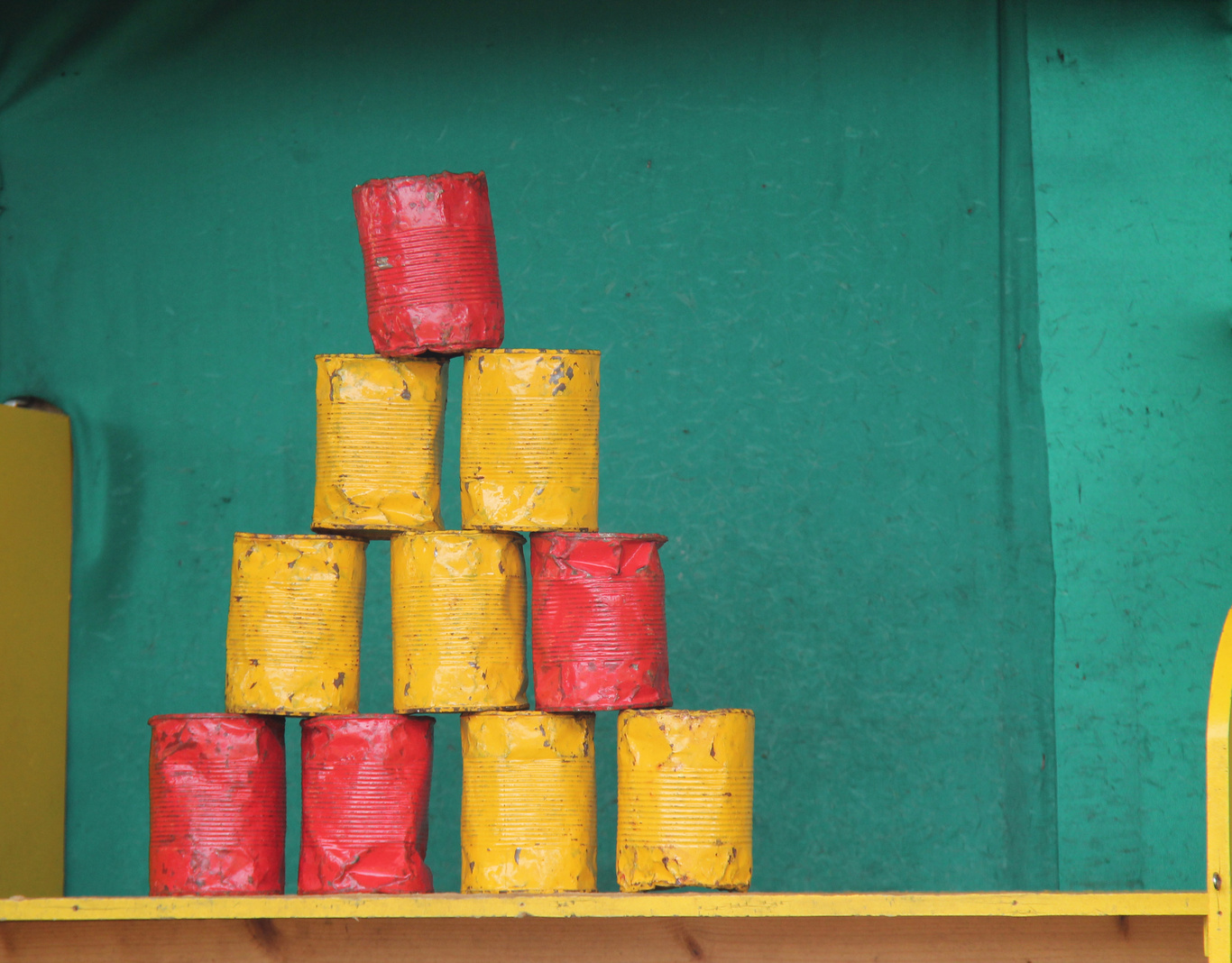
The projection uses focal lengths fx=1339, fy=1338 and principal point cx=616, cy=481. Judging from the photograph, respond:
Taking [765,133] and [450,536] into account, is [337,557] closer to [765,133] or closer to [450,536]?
[450,536]

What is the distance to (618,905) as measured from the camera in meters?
2.20

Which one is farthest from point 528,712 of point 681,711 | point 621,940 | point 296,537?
point 296,537

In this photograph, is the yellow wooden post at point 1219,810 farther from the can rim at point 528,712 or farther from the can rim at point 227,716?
the can rim at point 227,716

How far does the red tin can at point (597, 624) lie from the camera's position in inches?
103

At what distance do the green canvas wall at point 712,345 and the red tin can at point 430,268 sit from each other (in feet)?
4.28

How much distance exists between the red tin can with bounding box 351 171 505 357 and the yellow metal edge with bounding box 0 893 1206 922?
1113 millimetres

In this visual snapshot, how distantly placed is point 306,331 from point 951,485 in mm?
2025

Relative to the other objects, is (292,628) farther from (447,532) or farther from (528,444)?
(528,444)

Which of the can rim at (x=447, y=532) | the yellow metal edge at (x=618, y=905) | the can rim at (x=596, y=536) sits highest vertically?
the can rim at (x=447, y=532)

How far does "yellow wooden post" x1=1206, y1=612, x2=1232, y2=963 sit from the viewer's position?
183 cm

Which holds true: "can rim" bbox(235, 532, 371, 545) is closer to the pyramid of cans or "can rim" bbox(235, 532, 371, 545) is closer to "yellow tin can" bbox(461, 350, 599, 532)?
the pyramid of cans

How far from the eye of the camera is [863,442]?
12.9 ft

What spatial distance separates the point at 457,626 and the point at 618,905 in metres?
0.69

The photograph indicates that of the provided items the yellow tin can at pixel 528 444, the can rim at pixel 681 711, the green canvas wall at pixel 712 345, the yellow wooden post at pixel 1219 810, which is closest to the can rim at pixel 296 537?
the yellow tin can at pixel 528 444
